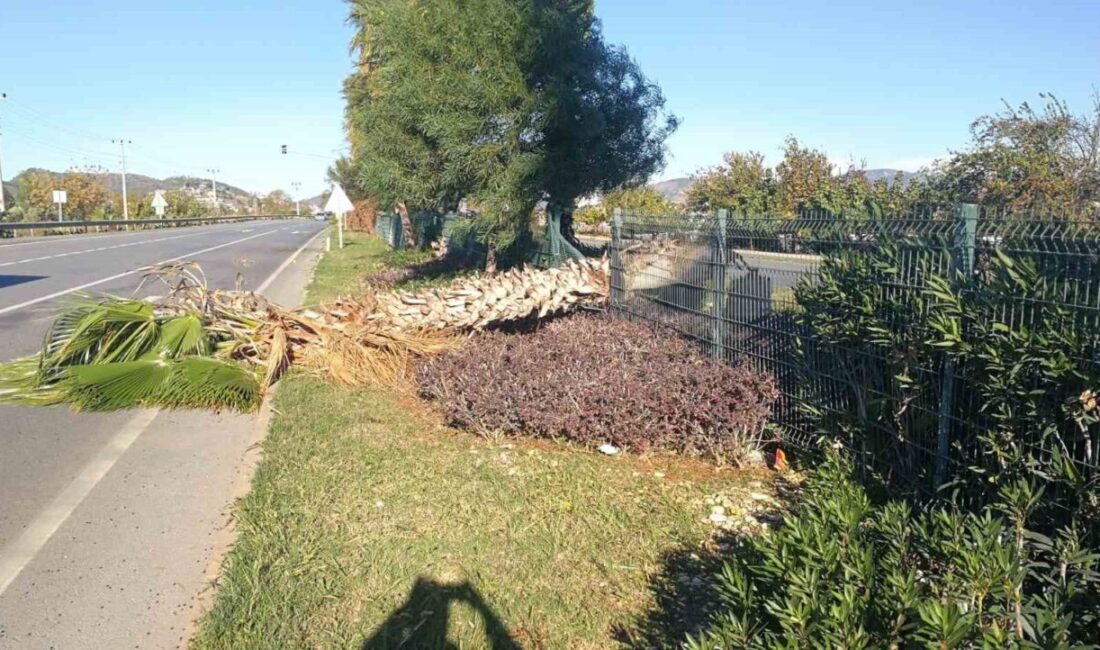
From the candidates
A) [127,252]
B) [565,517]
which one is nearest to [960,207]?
[565,517]

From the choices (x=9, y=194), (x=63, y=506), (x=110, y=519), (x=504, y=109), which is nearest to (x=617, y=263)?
(x=504, y=109)

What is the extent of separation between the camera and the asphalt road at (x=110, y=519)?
3.63 meters

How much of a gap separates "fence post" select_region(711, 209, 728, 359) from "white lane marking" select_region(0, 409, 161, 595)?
14.8ft

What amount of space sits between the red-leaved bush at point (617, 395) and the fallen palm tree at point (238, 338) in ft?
3.70

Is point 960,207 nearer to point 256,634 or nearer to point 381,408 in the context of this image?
point 256,634

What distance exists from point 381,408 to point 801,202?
90.8 ft

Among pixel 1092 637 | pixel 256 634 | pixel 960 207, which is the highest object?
pixel 960 207

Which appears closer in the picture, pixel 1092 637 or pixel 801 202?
pixel 1092 637

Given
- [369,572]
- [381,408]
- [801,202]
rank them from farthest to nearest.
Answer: [801,202]
[381,408]
[369,572]

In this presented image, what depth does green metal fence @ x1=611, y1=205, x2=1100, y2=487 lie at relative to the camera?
331cm

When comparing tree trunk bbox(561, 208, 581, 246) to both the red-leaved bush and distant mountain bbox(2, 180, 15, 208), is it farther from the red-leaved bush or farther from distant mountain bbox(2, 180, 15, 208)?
distant mountain bbox(2, 180, 15, 208)

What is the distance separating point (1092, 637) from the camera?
8.55 ft

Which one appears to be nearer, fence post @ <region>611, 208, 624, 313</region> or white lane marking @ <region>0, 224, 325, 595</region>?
white lane marking @ <region>0, 224, 325, 595</region>

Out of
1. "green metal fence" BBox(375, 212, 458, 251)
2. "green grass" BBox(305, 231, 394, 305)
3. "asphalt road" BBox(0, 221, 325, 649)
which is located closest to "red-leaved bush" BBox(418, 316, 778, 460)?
"asphalt road" BBox(0, 221, 325, 649)
